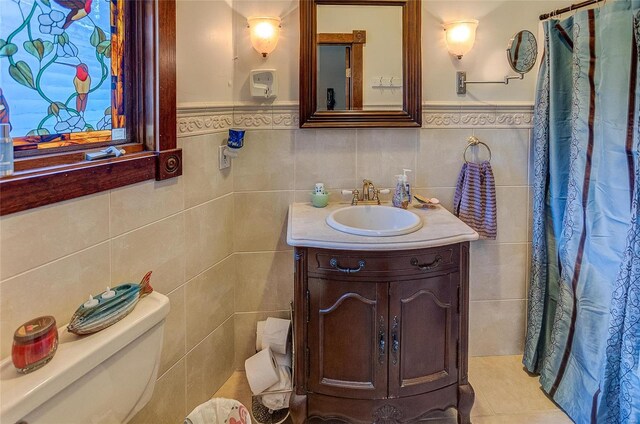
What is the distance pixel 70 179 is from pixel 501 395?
6.45ft

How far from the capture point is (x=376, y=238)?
5.20 feet

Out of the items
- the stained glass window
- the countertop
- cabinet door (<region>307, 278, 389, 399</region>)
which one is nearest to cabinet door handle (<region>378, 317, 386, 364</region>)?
cabinet door (<region>307, 278, 389, 399</region>)

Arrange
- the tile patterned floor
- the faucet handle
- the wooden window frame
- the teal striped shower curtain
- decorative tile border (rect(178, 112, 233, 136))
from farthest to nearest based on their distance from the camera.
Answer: the faucet handle, the tile patterned floor, decorative tile border (rect(178, 112, 233, 136)), the teal striped shower curtain, the wooden window frame

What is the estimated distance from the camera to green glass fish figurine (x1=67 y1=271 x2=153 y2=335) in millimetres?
1113

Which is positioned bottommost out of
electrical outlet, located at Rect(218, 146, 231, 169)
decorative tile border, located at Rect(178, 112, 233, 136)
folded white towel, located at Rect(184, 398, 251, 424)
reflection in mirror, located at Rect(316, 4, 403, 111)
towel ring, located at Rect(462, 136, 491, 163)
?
folded white towel, located at Rect(184, 398, 251, 424)

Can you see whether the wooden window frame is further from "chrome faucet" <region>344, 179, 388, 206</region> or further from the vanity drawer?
"chrome faucet" <region>344, 179, 388, 206</region>

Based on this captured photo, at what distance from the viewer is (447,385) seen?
1.72 meters

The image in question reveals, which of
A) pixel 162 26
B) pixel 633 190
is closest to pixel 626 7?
pixel 633 190

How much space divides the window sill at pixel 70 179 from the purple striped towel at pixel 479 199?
4.59 feet

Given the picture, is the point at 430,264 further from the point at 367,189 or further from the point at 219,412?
the point at 219,412

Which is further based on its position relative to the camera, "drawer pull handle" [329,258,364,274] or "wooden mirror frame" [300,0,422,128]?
"wooden mirror frame" [300,0,422,128]

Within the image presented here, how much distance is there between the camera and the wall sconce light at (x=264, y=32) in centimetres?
194

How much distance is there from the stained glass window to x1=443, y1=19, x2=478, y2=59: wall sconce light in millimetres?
1395

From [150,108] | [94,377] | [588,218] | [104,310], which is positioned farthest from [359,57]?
[94,377]
